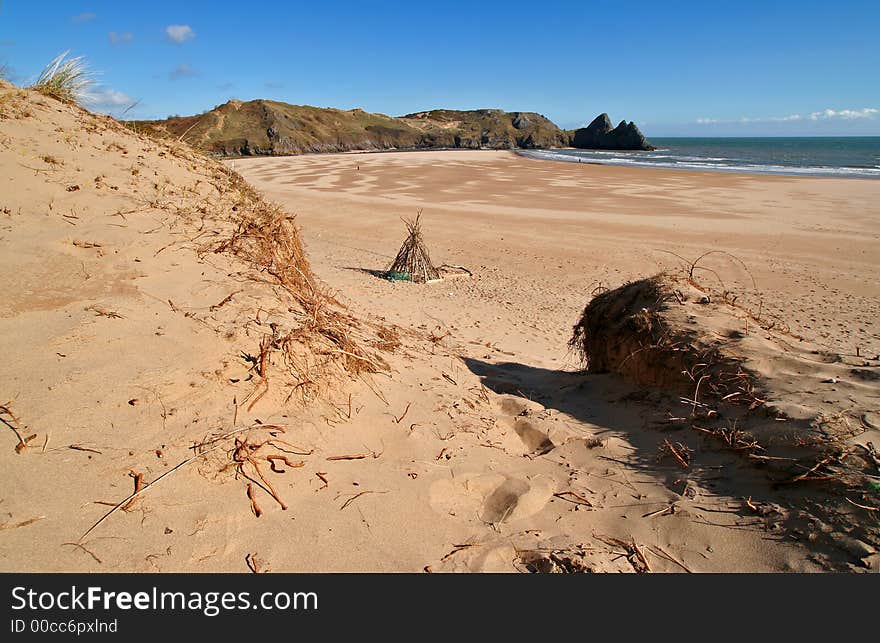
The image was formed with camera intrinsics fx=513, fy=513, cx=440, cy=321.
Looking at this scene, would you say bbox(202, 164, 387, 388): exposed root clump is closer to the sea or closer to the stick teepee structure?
the stick teepee structure

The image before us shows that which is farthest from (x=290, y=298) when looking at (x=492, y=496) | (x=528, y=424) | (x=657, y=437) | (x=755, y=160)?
(x=755, y=160)

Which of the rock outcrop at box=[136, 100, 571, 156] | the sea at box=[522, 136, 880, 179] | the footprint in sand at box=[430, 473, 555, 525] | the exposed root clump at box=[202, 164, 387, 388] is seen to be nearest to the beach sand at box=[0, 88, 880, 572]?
the footprint in sand at box=[430, 473, 555, 525]

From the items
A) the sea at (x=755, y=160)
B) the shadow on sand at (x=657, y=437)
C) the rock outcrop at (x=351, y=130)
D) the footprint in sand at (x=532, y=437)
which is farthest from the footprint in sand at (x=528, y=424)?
the rock outcrop at (x=351, y=130)

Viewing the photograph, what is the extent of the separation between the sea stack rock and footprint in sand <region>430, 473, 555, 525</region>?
84.4 meters

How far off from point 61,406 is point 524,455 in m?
2.67

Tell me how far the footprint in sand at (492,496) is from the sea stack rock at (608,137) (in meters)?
84.4

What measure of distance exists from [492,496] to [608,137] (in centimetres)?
9055

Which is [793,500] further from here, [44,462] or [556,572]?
[44,462]

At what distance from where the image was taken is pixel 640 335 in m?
4.31

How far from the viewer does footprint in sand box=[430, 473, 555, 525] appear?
2.77 meters

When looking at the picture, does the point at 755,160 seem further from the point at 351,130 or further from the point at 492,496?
the point at 492,496

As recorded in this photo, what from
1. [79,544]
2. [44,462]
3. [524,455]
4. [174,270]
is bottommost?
[524,455]
